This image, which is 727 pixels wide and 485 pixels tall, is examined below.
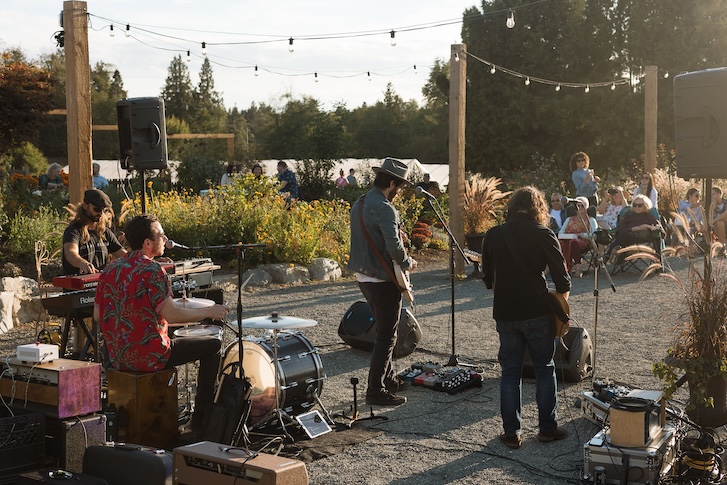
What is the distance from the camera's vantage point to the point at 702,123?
6.78 m

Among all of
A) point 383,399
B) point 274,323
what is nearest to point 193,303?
point 274,323

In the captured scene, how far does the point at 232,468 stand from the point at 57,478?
2.86ft

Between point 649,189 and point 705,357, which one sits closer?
point 705,357

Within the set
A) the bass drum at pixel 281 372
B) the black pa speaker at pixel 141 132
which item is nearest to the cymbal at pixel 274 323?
the bass drum at pixel 281 372

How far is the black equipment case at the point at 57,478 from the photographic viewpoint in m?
4.16

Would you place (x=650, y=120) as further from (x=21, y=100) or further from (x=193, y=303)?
(x=193, y=303)

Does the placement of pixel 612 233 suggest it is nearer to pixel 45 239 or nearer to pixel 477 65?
pixel 45 239

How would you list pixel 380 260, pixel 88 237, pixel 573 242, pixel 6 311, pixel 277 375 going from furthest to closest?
pixel 573 242, pixel 6 311, pixel 88 237, pixel 380 260, pixel 277 375

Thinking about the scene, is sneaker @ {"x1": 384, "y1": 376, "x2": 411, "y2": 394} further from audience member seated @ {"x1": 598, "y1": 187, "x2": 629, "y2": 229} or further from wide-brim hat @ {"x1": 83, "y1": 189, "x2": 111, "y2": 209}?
audience member seated @ {"x1": 598, "y1": 187, "x2": 629, "y2": 229}

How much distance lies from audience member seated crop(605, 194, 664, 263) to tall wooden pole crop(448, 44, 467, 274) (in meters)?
2.41

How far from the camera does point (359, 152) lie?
179ft

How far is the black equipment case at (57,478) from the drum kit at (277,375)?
4.83 ft

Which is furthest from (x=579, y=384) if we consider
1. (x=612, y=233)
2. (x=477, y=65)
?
(x=477, y=65)

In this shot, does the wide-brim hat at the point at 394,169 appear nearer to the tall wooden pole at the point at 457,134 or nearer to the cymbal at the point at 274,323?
the cymbal at the point at 274,323
